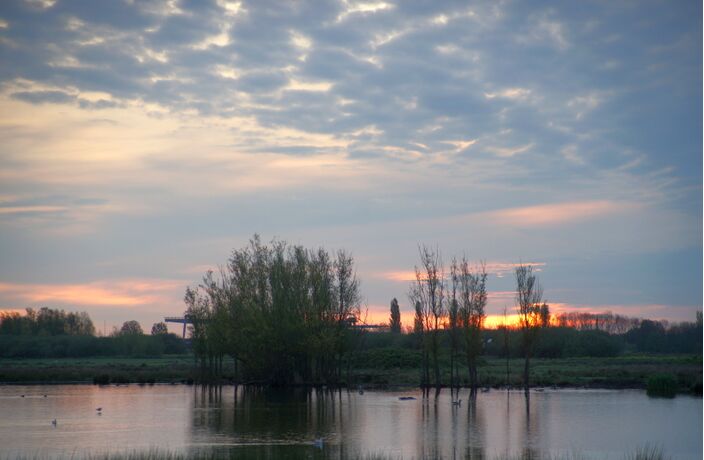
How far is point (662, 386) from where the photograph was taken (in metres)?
44.7

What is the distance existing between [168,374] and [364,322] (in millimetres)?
17615

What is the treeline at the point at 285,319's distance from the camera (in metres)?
51.2

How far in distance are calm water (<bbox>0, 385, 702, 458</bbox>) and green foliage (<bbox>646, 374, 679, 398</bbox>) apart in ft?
2.92

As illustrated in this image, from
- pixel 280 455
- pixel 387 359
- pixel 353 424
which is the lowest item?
pixel 353 424

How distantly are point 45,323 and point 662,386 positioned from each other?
105969 millimetres

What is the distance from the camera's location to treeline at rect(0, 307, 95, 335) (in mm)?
118875

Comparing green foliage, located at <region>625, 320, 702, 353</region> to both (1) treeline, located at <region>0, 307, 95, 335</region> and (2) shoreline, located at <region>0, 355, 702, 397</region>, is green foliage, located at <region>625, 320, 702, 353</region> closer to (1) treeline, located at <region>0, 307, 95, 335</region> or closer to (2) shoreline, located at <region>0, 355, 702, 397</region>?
(2) shoreline, located at <region>0, 355, 702, 397</region>

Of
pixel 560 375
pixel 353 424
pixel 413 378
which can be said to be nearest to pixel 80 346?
pixel 413 378

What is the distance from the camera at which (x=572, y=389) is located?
48938 mm

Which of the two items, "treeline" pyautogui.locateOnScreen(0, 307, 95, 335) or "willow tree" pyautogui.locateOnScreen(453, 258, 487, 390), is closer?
"willow tree" pyautogui.locateOnScreen(453, 258, 487, 390)

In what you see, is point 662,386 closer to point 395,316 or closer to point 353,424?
point 353,424

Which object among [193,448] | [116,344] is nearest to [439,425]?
[193,448]

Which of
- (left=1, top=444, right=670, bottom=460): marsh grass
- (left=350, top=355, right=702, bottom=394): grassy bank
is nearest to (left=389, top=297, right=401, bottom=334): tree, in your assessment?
(left=350, top=355, right=702, bottom=394): grassy bank

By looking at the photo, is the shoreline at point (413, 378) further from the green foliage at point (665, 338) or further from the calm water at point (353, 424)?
the green foliage at point (665, 338)
